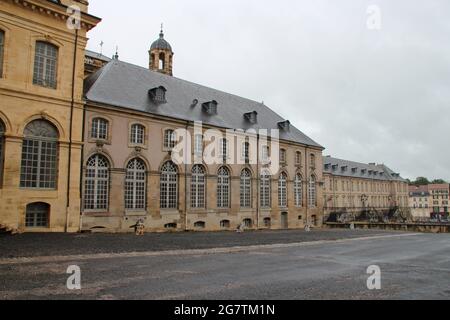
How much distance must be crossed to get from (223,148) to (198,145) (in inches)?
108

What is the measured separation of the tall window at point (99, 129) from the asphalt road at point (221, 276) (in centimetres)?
1138

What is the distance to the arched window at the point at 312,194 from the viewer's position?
134 feet

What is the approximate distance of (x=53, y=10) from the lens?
21.0 metres

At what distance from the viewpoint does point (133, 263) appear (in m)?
11.8

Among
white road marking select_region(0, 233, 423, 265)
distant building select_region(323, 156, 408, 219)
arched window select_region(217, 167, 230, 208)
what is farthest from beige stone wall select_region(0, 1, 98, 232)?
distant building select_region(323, 156, 408, 219)

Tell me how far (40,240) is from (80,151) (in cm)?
689


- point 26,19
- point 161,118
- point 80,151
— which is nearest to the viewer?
point 26,19

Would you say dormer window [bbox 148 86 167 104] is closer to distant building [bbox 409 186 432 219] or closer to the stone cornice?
the stone cornice

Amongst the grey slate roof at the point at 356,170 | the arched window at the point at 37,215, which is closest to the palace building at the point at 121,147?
the arched window at the point at 37,215

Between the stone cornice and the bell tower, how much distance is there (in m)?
19.9

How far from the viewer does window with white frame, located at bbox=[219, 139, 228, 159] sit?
102ft

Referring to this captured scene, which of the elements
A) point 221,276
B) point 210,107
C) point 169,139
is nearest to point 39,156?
point 169,139
